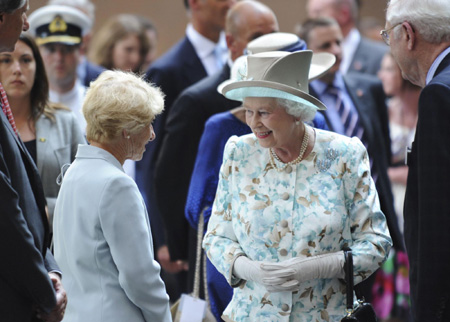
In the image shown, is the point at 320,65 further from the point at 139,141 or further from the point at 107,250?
the point at 107,250

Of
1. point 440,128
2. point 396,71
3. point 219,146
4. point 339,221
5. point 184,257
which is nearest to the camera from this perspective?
point 440,128

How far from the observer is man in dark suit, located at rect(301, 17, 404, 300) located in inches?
196

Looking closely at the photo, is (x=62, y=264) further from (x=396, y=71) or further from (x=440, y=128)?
(x=396, y=71)

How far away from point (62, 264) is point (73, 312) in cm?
19

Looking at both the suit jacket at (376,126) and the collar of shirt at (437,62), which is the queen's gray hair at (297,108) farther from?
the suit jacket at (376,126)

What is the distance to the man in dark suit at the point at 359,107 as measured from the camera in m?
4.98

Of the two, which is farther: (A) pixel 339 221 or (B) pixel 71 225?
(A) pixel 339 221

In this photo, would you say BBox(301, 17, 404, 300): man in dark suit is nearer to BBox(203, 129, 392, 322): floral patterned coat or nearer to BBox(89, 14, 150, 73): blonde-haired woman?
BBox(203, 129, 392, 322): floral patterned coat

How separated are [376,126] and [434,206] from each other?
251 cm

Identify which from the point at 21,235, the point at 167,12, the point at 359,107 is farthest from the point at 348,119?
the point at 167,12

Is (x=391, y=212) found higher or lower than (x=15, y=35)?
lower

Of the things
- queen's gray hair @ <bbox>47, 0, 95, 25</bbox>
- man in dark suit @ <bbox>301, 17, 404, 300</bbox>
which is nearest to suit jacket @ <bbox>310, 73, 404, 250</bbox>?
man in dark suit @ <bbox>301, 17, 404, 300</bbox>

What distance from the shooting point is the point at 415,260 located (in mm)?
2902

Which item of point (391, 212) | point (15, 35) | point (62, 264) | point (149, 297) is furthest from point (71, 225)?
point (391, 212)
